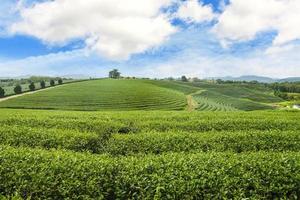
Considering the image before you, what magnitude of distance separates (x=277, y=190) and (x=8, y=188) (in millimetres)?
7969

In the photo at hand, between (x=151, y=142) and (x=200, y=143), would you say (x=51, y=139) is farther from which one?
(x=200, y=143)

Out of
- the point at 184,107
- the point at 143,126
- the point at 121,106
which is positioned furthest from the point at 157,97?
the point at 143,126

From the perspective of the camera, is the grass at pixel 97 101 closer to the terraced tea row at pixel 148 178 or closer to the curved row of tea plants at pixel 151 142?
the curved row of tea plants at pixel 151 142

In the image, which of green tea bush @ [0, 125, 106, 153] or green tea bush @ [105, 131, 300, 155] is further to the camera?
green tea bush @ [0, 125, 106, 153]

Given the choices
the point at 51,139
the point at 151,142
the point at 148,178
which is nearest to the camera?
the point at 148,178

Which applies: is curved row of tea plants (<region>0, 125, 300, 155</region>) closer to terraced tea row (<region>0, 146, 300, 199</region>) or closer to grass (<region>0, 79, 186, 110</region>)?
terraced tea row (<region>0, 146, 300, 199</region>)

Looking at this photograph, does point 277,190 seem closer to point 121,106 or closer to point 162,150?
point 162,150

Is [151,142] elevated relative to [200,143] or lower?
elevated

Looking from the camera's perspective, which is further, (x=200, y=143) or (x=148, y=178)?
(x=200, y=143)

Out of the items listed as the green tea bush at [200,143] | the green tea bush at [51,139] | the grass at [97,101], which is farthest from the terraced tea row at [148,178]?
the grass at [97,101]

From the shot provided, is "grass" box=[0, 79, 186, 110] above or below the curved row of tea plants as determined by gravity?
below

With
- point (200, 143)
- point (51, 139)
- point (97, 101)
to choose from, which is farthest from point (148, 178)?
point (97, 101)

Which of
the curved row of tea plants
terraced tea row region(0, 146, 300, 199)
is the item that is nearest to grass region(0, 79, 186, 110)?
the curved row of tea plants

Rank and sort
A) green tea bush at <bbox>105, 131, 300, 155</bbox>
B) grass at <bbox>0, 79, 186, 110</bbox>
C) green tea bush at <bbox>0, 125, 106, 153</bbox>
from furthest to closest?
grass at <bbox>0, 79, 186, 110</bbox> → green tea bush at <bbox>0, 125, 106, 153</bbox> → green tea bush at <bbox>105, 131, 300, 155</bbox>
